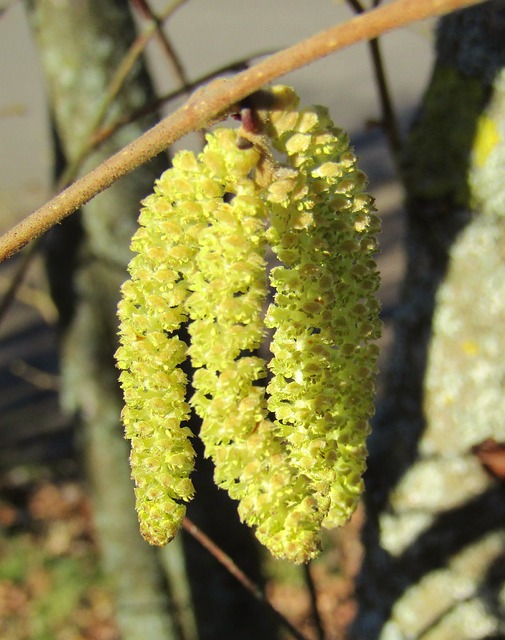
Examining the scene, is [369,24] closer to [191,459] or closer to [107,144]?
[191,459]

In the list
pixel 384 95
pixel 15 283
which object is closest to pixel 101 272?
pixel 15 283

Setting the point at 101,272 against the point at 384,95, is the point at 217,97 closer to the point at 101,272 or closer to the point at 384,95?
the point at 384,95

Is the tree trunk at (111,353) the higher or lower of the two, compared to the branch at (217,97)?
lower

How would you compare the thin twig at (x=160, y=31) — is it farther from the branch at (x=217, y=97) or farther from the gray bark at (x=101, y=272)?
the branch at (x=217, y=97)

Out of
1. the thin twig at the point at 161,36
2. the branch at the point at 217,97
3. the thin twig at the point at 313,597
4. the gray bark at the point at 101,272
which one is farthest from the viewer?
the gray bark at the point at 101,272

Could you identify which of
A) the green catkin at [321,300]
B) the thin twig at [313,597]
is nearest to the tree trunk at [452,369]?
the thin twig at [313,597]

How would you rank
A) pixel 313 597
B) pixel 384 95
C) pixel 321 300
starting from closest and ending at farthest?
pixel 321 300
pixel 313 597
pixel 384 95

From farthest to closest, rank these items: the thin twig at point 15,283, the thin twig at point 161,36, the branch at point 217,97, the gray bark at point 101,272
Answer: the gray bark at point 101,272
the thin twig at point 161,36
the thin twig at point 15,283
the branch at point 217,97
